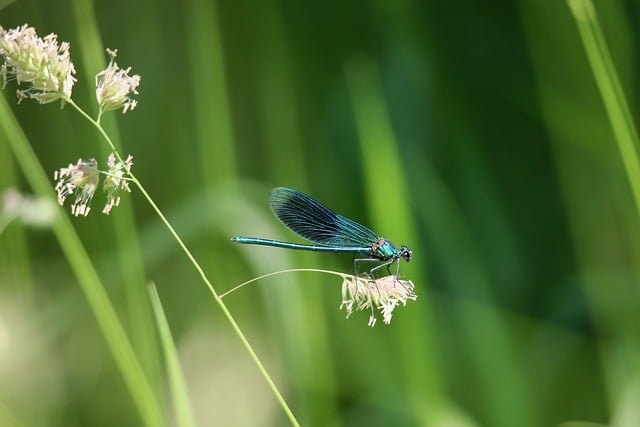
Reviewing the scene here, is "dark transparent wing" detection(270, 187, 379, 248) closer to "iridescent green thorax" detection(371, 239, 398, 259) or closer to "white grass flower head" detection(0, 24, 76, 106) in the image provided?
"iridescent green thorax" detection(371, 239, 398, 259)

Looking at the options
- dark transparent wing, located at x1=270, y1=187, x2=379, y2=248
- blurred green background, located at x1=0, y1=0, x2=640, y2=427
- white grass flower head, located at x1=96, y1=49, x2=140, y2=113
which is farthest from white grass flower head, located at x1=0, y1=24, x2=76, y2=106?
blurred green background, located at x1=0, y1=0, x2=640, y2=427

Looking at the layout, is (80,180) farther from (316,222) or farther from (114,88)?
(316,222)

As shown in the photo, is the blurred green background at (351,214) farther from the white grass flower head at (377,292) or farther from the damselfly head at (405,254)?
the white grass flower head at (377,292)

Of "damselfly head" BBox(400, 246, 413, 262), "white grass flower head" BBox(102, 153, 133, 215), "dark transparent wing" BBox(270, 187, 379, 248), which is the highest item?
"white grass flower head" BBox(102, 153, 133, 215)

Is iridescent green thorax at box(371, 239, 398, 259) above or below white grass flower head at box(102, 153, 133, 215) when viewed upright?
below

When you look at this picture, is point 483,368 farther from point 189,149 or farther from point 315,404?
point 189,149

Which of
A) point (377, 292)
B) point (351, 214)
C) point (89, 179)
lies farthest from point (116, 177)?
point (351, 214)

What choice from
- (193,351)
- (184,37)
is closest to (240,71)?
(184,37)
